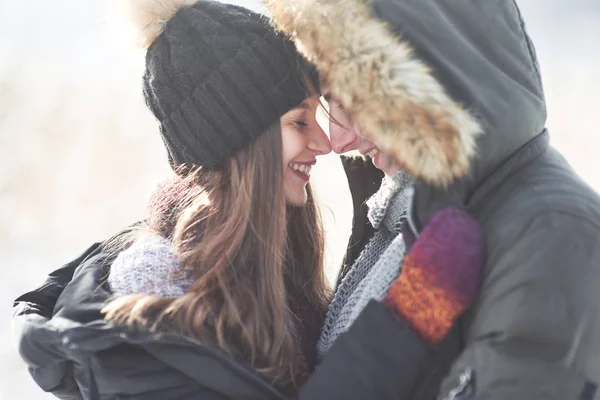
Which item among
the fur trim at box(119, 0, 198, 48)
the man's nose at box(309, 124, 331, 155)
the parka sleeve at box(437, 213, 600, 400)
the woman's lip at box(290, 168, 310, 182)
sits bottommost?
the parka sleeve at box(437, 213, 600, 400)

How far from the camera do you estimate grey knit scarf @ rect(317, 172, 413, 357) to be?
1021 millimetres

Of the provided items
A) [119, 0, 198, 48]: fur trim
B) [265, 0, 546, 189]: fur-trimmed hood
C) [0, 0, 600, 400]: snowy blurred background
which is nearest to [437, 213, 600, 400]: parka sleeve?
[265, 0, 546, 189]: fur-trimmed hood

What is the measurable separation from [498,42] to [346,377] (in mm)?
574

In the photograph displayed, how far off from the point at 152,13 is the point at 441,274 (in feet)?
2.53

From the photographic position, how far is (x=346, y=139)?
1.18 meters

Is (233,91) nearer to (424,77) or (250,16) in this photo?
(250,16)

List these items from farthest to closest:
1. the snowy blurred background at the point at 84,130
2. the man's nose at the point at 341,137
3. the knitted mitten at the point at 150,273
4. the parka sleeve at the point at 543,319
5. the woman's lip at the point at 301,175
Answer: the snowy blurred background at the point at 84,130, the woman's lip at the point at 301,175, the man's nose at the point at 341,137, the knitted mitten at the point at 150,273, the parka sleeve at the point at 543,319

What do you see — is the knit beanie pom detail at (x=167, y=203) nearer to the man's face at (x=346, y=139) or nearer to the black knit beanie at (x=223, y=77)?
the black knit beanie at (x=223, y=77)

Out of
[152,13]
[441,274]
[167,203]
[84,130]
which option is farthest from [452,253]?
[84,130]

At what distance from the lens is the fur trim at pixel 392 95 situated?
2.99ft

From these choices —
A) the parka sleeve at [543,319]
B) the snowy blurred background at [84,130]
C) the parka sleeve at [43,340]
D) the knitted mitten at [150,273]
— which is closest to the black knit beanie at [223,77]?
the knitted mitten at [150,273]

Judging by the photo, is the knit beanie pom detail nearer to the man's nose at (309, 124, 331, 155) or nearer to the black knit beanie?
the black knit beanie

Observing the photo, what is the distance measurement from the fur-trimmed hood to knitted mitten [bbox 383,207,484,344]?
7cm

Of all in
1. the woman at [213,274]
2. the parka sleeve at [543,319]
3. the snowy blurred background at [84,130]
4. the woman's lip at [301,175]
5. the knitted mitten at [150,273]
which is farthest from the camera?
the snowy blurred background at [84,130]
